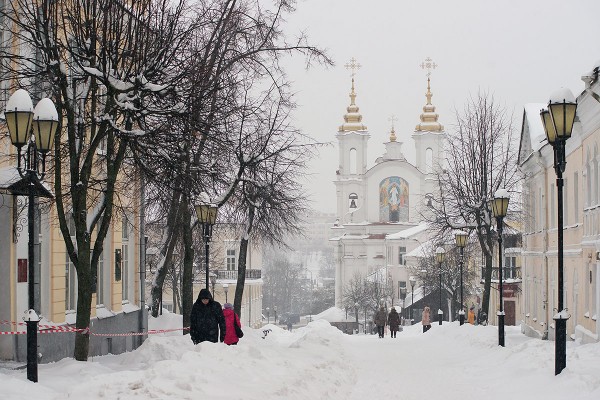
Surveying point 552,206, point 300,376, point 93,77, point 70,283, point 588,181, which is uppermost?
point 93,77

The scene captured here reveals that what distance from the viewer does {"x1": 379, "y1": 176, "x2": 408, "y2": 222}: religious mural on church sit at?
126250mm

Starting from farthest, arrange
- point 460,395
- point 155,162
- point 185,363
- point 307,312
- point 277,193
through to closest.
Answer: point 307,312 → point 277,193 → point 155,162 → point 460,395 → point 185,363

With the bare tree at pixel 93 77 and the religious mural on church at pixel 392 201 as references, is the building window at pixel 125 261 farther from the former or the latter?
the religious mural on church at pixel 392 201

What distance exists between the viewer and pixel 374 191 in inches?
4970

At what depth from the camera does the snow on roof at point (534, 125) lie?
3544 centimetres

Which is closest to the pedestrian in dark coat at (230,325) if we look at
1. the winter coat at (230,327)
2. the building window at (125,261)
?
the winter coat at (230,327)

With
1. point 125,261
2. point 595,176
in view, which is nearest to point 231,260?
point 125,261

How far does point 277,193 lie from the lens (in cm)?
3088

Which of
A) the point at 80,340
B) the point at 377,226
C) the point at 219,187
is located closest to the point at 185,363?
the point at 80,340

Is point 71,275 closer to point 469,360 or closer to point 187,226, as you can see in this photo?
point 187,226

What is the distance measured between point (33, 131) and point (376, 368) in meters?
10.2

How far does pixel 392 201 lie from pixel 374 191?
246 centimetres

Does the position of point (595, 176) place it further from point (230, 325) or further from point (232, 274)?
point (232, 274)

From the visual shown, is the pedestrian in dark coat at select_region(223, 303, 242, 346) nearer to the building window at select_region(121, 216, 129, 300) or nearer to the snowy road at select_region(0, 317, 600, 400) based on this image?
the snowy road at select_region(0, 317, 600, 400)
